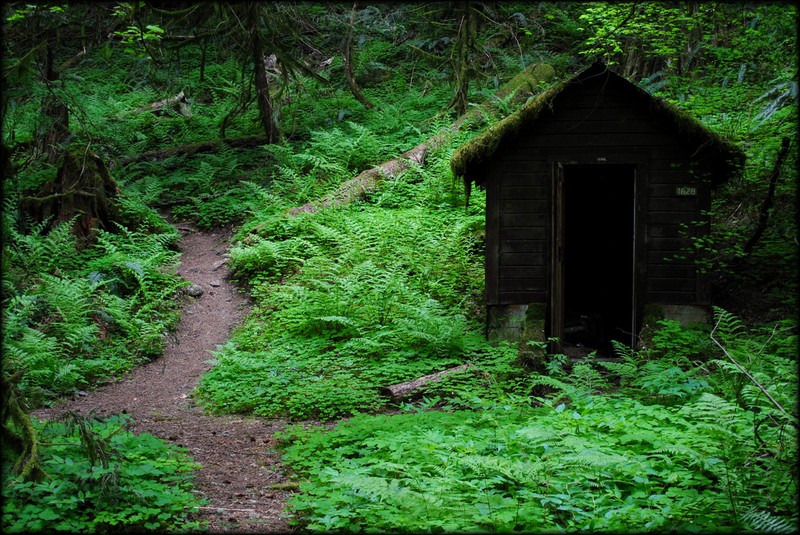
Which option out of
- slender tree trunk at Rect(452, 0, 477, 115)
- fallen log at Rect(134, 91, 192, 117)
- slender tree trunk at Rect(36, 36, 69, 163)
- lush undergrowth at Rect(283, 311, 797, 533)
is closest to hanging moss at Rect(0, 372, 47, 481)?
lush undergrowth at Rect(283, 311, 797, 533)

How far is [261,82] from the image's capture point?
51.4 ft

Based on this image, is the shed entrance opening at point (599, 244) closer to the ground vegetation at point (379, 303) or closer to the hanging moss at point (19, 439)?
the ground vegetation at point (379, 303)

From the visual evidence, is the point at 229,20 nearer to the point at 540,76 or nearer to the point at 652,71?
the point at 540,76

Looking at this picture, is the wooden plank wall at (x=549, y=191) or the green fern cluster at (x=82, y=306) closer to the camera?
the green fern cluster at (x=82, y=306)

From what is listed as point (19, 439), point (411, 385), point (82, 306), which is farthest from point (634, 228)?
point (82, 306)

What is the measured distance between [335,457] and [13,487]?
2411 millimetres

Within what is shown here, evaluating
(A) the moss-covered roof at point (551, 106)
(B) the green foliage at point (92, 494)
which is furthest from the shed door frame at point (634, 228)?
(B) the green foliage at point (92, 494)

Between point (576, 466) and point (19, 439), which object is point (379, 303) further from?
point (19, 439)

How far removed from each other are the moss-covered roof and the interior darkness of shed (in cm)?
241

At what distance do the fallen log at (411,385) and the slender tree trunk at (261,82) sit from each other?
9.92 m

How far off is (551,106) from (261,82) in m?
9.18

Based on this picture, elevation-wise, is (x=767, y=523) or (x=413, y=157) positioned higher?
(x=413, y=157)

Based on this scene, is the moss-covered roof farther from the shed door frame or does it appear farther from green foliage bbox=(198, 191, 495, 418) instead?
green foliage bbox=(198, 191, 495, 418)

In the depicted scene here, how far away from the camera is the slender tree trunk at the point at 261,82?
46.9 feet
